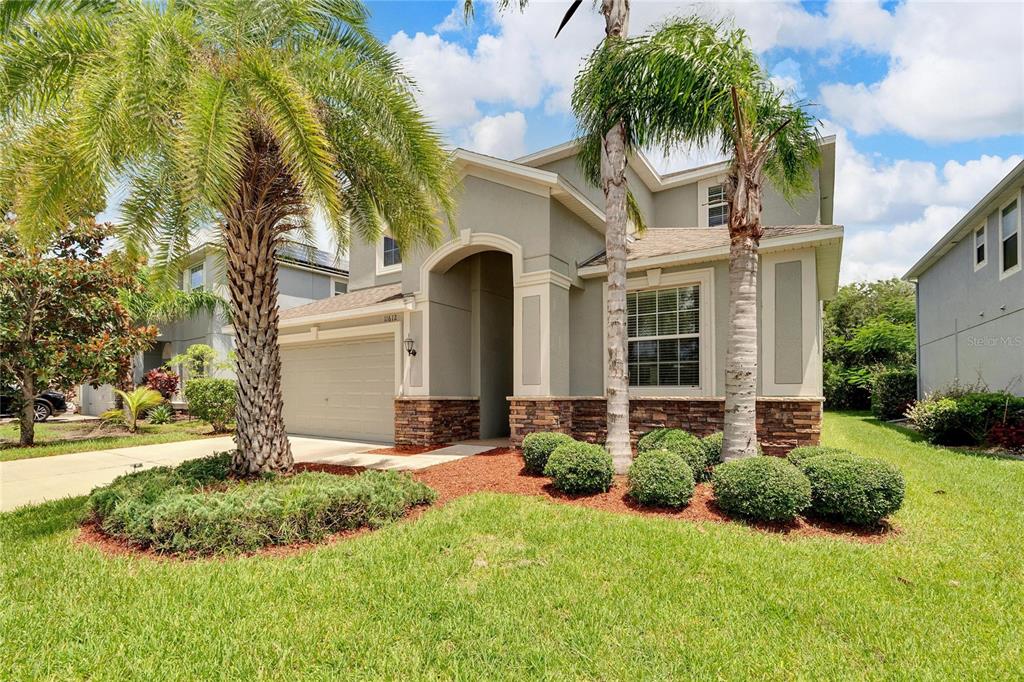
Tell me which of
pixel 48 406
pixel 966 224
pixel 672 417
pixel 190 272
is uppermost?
pixel 966 224

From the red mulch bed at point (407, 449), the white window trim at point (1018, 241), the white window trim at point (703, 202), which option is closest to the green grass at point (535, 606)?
the red mulch bed at point (407, 449)

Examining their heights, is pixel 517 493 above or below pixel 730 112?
below

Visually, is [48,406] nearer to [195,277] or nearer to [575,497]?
[195,277]

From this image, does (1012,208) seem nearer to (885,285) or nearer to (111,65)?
(111,65)

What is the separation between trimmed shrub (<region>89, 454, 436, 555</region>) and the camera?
15.2 ft

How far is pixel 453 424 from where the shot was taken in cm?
1152

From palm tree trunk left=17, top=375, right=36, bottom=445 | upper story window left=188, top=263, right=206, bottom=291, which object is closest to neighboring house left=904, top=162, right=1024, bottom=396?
palm tree trunk left=17, top=375, right=36, bottom=445

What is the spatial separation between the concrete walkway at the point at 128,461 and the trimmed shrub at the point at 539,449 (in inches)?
78.5

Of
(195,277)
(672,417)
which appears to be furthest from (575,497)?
(195,277)

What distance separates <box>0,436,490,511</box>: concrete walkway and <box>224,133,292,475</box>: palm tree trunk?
2.26 metres

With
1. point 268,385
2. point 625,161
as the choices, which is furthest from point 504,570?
point 625,161

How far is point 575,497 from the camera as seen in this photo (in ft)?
21.0

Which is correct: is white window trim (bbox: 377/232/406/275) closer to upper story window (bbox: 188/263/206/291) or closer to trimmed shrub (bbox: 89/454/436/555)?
trimmed shrub (bbox: 89/454/436/555)

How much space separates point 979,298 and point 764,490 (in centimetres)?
1369
